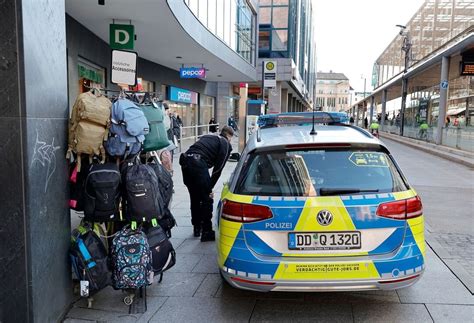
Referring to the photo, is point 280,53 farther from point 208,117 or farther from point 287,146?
point 287,146

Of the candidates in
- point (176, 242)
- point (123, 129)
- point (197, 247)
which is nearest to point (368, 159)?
point (123, 129)

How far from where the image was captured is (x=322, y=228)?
3391mm

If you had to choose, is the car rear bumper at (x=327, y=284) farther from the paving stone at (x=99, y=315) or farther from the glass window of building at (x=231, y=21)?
the glass window of building at (x=231, y=21)

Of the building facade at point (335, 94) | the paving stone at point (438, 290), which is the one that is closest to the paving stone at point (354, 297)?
the paving stone at point (438, 290)

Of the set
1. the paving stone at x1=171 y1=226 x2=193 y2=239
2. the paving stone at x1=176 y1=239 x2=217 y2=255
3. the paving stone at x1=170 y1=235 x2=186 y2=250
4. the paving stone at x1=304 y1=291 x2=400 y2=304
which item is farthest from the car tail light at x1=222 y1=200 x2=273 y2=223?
the paving stone at x1=171 y1=226 x2=193 y2=239

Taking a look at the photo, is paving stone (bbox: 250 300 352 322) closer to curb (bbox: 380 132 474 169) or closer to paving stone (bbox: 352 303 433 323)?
paving stone (bbox: 352 303 433 323)

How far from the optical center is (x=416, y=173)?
13.2 meters

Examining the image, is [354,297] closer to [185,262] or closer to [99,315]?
[185,262]

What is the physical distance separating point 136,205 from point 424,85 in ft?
134

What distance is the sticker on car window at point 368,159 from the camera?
3727mm

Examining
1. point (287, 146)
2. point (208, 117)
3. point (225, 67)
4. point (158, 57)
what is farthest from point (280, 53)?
point (287, 146)

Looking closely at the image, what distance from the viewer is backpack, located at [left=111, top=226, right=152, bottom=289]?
371 centimetres

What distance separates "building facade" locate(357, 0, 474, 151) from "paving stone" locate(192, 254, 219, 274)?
15.4 metres

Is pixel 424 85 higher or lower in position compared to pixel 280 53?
lower
